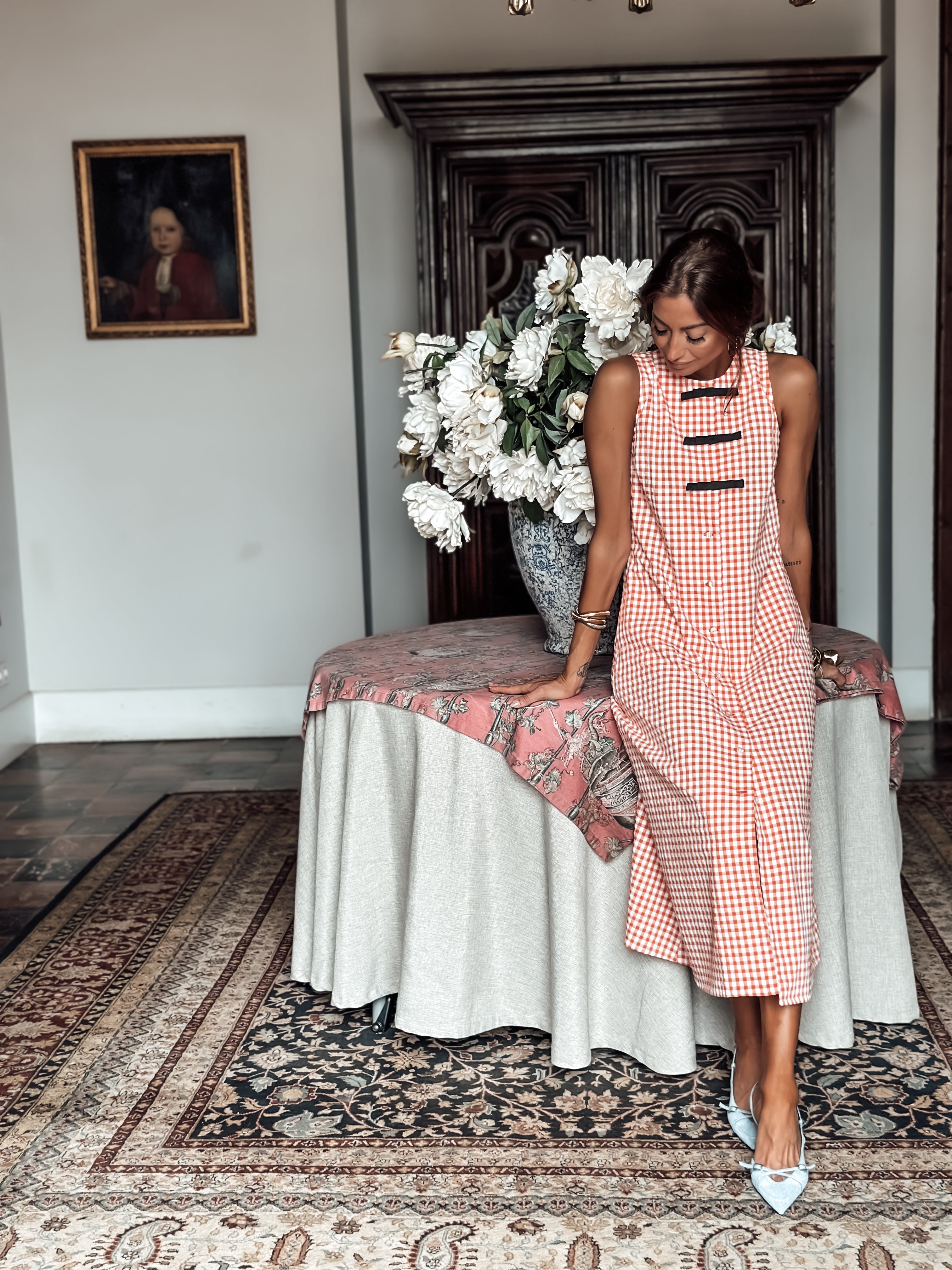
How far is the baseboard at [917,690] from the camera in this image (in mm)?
5641

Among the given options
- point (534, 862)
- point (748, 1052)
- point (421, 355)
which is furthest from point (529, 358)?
point (748, 1052)

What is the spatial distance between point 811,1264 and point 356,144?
4.76 meters

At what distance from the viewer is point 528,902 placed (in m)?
2.60

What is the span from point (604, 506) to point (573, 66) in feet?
11.5

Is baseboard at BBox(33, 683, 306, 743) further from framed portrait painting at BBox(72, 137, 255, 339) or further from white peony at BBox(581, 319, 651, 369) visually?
white peony at BBox(581, 319, 651, 369)

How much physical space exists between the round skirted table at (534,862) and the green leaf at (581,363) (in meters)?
0.64

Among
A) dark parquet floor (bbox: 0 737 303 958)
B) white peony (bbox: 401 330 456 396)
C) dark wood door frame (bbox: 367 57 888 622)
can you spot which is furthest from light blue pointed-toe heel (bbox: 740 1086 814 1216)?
dark wood door frame (bbox: 367 57 888 622)

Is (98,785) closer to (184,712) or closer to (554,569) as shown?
(184,712)

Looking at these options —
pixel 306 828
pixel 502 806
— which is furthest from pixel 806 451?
pixel 306 828

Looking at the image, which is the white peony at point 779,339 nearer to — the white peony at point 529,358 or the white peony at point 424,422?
the white peony at point 529,358

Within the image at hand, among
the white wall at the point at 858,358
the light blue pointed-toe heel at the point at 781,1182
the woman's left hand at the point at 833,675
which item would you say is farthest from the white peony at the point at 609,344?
the white wall at the point at 858,358

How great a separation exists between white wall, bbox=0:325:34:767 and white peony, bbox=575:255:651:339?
12.3 feet

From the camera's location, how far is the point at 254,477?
220 inches

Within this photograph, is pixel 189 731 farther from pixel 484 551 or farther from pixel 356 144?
pixel 356 144
